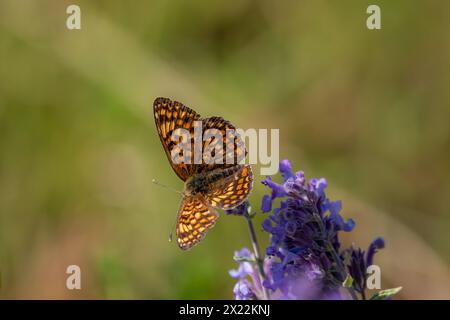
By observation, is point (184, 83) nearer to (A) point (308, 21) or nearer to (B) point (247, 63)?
(B) point (247, 63)

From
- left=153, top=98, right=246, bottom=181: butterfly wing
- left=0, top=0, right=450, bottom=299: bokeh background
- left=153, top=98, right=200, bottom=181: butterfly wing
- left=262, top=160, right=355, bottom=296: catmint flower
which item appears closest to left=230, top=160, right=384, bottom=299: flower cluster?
left=262, top=160, right=355, bottom=296: catmint flower

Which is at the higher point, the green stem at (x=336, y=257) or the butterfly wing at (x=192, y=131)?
the butterfly wing at (x=192, y=131)

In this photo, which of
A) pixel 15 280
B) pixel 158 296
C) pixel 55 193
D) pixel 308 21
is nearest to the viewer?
pixel 158 296

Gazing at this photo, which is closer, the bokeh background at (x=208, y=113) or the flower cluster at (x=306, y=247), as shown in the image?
the flower cluster at (x=306, y=247)

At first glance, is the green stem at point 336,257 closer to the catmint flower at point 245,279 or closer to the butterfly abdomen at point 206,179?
the catmint flower at point 245,279

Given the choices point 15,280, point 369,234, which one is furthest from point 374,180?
point 15,280

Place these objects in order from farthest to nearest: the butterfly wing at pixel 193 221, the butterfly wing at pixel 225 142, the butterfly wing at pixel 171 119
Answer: the butterfly wing at pixel 171 119 → the butterfly wing at pixel 225 142 → the butterfly wing at pixel 193 221

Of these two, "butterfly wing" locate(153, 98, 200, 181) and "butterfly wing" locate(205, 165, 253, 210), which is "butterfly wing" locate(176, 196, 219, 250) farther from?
"butterfly wing" locate(153, 98, 200, 181)

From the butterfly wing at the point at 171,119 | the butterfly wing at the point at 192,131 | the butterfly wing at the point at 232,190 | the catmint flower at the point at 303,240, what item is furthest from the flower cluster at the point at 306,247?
the butterfly wing at the point at 171,119
